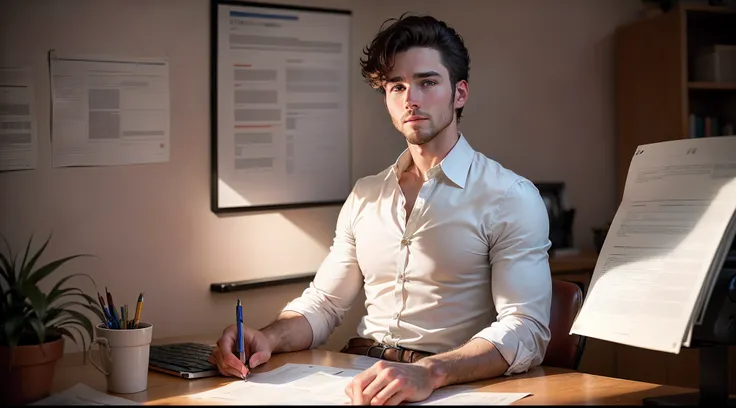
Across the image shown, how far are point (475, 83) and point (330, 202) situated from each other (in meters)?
0.93

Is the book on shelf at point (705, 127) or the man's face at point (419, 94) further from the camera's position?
the book on shelf at point (705, 127)

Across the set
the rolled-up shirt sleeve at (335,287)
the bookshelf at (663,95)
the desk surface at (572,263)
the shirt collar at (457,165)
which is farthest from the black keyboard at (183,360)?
the bookshelf at (663,95)

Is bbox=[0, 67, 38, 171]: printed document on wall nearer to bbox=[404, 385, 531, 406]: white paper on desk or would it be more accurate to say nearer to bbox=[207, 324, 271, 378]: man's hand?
bbox=[207, 324, 271, 378]: man's hand

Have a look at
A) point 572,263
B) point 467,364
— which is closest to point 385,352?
point 467,364

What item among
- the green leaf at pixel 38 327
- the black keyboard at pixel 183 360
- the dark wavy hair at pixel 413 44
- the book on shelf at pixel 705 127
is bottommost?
the black keyboard at pixel 183 360

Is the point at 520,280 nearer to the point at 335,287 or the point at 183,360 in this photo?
the point at 335,287

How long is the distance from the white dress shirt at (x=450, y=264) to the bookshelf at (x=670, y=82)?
177 centimetres

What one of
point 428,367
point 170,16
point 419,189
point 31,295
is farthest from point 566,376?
point 170,16

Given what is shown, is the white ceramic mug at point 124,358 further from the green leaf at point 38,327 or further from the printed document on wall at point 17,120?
the printed document on wall at point 17,120

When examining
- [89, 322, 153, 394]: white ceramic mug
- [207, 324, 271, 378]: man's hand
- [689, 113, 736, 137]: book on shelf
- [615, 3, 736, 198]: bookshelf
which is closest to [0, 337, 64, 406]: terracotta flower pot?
[89, 322, 153, 394]: white ceramic mug

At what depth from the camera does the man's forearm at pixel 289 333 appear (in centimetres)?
239

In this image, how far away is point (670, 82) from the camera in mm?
3928

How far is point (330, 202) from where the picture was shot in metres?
3.40

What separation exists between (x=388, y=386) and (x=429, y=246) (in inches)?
26.8
